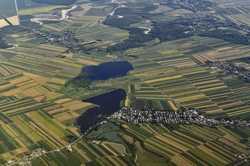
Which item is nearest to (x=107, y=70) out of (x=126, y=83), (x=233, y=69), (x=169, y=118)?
(x=126, y=83)

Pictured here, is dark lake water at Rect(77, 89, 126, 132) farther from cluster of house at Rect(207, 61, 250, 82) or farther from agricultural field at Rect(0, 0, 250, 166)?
cluster of house at Rect(207, 61, 250, 82)

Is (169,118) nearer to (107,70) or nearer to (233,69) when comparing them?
(107,70)

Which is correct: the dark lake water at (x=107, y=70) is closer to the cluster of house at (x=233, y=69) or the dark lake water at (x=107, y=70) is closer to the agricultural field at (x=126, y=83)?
the agricultural field at (x=126, y=83)

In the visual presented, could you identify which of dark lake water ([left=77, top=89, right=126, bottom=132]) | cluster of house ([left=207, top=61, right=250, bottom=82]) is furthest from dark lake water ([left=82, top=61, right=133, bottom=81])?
cluster of house ([left=207, top=61, right=250, bottom=82])

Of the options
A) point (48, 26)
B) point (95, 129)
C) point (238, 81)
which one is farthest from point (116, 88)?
point (48, 26)

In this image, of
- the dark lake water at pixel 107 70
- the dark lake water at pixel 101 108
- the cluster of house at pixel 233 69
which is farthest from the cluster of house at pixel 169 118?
the cluster of house at pixel 233 69

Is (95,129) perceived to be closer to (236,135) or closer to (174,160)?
(174,160)
